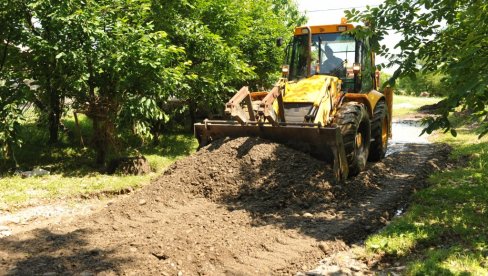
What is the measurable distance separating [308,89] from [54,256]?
197 inches

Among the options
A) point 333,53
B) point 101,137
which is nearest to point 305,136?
point 333,53

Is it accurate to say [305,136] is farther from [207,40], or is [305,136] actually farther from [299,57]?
[207,40]

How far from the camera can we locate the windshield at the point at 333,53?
28.3 feet

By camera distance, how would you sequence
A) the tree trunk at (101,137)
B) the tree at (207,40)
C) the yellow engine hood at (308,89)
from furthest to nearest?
1. the tree at (207,40)
2. the tree trunk at (101,137)
3. the yellow engine hood at (308,89)

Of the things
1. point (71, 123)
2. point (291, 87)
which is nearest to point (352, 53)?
point (291, 87)

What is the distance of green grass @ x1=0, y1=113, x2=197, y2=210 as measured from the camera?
290 inches

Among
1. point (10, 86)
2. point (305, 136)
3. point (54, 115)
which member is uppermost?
point (10, 86)

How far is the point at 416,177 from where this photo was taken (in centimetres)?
787

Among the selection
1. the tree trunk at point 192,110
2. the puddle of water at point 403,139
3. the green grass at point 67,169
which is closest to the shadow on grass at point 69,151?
the green grass at point 67,169

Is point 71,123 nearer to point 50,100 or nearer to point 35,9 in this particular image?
point 50,100

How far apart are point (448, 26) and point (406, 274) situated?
12.3 ft

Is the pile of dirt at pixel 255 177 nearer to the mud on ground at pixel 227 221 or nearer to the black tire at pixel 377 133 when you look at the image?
the mud on ground at pixel 227 221

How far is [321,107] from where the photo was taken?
745cm

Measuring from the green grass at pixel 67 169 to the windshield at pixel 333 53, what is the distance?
4.23m
